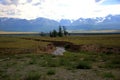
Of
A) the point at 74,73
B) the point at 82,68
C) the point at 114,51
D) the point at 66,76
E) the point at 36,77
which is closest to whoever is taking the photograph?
the point at 36,77

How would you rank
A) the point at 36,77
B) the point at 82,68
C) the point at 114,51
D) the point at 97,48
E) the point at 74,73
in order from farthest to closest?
1. the point at 97,48
2. the point at 114,51
3. the point at 82,68
4. the point at 74,73
5. the point at 36,77

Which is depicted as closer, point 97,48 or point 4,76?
point 4,76

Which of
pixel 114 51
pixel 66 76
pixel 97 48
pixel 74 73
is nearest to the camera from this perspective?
pixel 66 76

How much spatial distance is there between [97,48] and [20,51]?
776 inches

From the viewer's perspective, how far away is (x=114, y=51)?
5766 centimetres

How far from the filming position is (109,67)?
95.7 feet

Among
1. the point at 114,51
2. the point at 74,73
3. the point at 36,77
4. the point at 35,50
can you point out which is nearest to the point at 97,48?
the point at 114,51

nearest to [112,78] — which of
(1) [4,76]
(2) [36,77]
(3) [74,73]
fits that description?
(3) [74,73]

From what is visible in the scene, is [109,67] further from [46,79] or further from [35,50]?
[35,50]

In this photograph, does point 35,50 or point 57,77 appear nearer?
point 57,77

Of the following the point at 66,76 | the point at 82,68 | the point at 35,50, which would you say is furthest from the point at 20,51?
the point at 66,76

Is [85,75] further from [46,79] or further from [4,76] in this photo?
[4,76]

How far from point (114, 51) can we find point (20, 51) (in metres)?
20.9

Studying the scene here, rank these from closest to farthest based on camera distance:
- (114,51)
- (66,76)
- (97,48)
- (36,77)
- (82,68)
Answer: (36,77) → (66,76) → (82,68) → (114,51) → (97,48)
